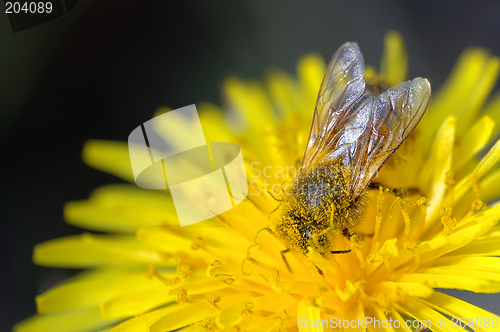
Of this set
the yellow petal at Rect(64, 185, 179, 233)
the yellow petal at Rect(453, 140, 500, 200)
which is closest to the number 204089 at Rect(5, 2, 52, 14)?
the yellow petal at Rect(64, 185, 179, 233)

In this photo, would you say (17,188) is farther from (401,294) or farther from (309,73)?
(401,294)

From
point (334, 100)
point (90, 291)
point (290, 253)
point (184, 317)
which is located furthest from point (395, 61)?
point (90, 291)

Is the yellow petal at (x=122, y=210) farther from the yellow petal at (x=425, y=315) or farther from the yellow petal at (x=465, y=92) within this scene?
the yellow petal at (x=465, y=92)

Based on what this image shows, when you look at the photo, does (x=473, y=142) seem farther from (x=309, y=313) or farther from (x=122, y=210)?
(x=122, y=210)

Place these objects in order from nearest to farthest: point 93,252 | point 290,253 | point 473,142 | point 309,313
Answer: point 309,313, point 290,253, point 473,142, point 93,252

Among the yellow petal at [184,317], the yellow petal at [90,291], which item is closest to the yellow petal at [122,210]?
the yellow petal at [90,291]

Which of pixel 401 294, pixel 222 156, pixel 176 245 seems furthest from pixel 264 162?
pixel 401 294

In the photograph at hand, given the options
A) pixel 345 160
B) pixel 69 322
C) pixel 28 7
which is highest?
pixel 28 7
